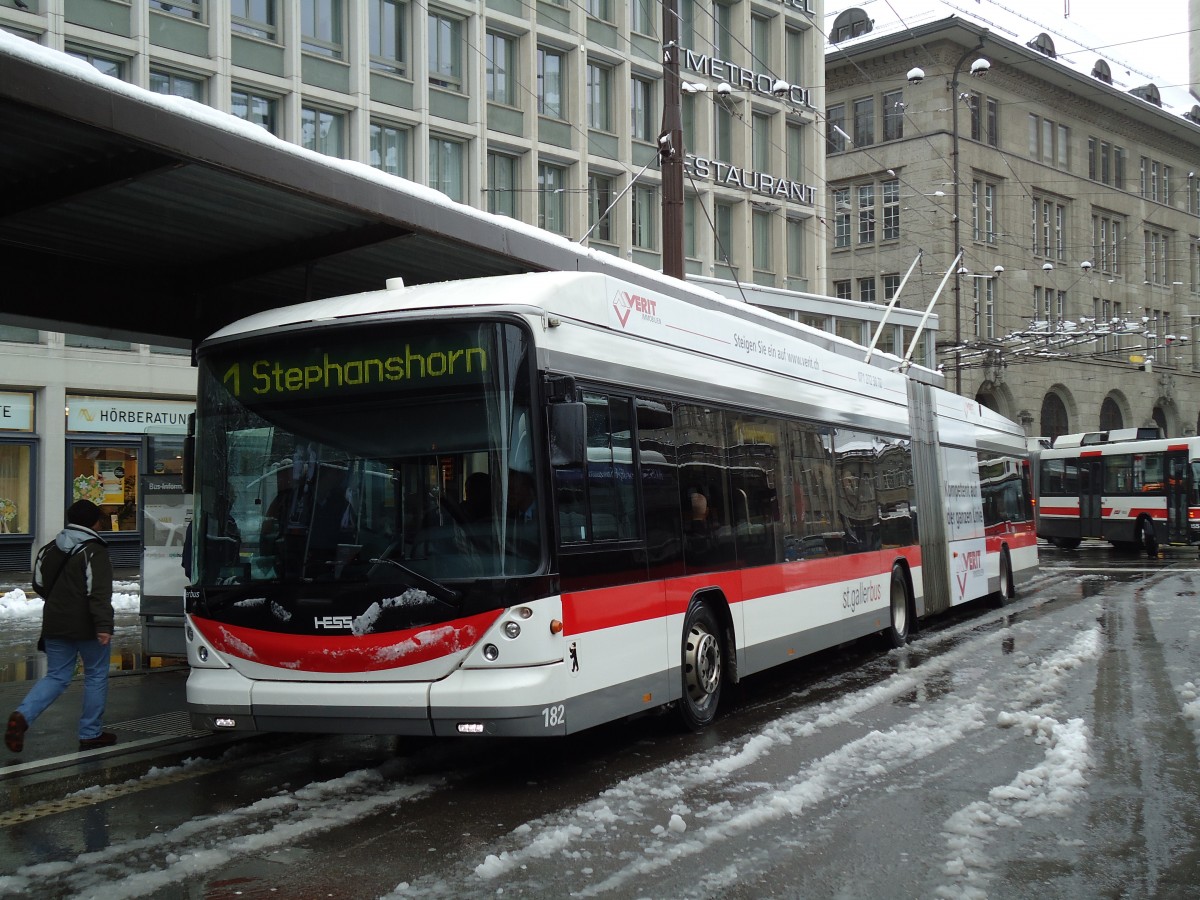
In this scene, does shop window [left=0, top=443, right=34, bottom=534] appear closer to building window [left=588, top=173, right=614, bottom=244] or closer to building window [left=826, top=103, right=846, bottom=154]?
building window [left=588, top=173, right=614, bottom=244]

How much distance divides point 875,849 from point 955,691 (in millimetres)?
5188

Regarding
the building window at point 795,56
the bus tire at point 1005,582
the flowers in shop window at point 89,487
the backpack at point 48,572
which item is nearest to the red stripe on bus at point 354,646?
the backpack at point 48,572

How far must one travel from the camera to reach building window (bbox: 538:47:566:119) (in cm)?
3606

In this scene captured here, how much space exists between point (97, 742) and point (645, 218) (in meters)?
31.6

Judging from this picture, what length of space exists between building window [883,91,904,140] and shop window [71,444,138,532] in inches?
1462

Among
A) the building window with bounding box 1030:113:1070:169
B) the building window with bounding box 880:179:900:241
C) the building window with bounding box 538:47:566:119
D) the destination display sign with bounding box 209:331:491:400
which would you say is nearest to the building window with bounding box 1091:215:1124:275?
the building window with bounding box 1030:113:1070:169

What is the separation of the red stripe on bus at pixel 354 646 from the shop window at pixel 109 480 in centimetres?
2399

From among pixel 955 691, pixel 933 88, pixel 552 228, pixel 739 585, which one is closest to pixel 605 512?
pixel 739 585

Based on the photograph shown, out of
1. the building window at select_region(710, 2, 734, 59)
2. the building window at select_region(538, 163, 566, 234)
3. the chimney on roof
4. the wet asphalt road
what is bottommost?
the wet asphalt road

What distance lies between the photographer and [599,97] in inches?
1492

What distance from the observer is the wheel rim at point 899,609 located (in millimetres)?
14539

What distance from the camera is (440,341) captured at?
7609 mm

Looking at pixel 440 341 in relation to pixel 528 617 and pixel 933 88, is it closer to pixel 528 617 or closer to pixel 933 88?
pixel 528 617

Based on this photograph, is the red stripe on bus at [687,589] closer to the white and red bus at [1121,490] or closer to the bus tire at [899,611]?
the bus tire at [899,611]
